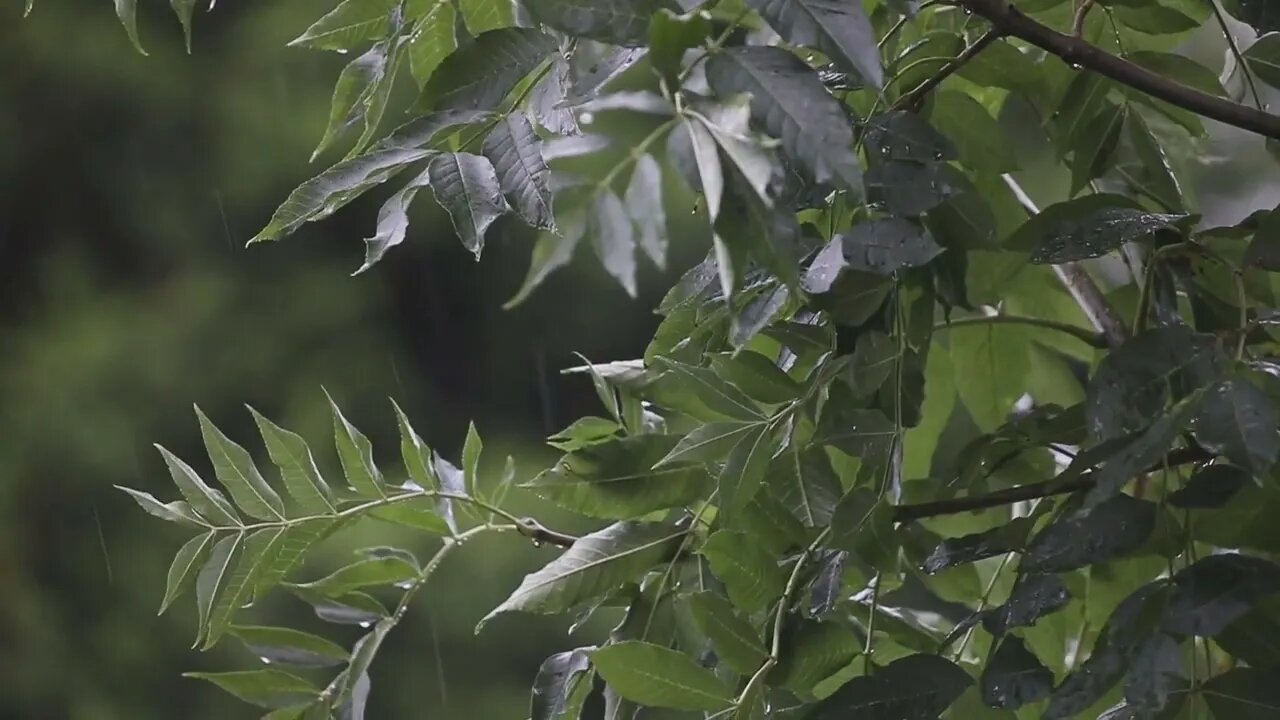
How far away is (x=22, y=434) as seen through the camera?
138 centimetres

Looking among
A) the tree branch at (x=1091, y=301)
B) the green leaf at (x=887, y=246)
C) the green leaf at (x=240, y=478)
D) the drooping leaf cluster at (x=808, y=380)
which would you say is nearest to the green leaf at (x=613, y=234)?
the drooping leaf cluster at (x=808, y=380)

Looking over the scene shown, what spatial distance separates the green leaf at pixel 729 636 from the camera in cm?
35

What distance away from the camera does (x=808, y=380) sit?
14.6 inches

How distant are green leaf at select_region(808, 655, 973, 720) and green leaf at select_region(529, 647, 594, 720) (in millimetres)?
88

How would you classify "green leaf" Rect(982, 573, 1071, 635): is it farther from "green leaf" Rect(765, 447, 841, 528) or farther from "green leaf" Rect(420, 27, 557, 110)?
"green leaf" Rect(420, 27, 557, 110)

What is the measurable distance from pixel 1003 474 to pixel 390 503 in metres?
0.22

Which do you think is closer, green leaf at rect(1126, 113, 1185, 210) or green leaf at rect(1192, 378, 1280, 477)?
green leaf at rect(1192, 378, 1280, 477)

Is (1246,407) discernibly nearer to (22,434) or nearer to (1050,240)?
(1050,240)

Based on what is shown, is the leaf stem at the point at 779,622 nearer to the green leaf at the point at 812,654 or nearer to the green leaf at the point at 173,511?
the green leaf at the point at 812,654

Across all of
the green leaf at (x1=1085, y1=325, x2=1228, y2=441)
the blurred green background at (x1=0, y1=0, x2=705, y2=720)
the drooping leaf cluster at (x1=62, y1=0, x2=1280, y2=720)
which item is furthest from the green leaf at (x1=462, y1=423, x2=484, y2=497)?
the blurred green background at (x1=0, y1=0, x2=705, y2=720)

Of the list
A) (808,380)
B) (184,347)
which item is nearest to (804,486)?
(808,380)

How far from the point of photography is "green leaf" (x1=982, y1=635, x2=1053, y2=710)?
1.08 feet

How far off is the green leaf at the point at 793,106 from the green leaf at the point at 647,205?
0.02 m

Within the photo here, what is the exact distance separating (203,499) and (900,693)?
0.72 feet
